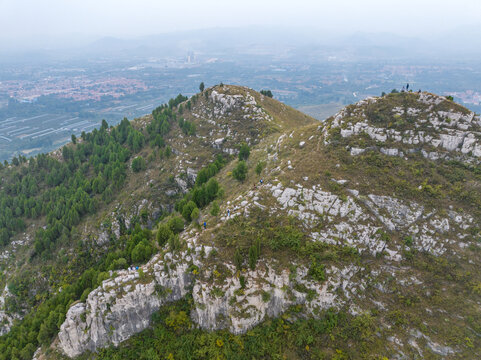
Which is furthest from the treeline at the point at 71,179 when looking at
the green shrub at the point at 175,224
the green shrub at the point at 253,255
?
the green shrub at the point at 253,255

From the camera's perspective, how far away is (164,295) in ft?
119

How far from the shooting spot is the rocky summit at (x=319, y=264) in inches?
1233

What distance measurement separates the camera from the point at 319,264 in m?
34.2

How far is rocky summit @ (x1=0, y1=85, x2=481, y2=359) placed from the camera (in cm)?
3133

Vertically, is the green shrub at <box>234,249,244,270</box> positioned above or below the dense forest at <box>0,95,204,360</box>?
above

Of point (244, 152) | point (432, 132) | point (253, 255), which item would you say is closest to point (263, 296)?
point (253, 255)

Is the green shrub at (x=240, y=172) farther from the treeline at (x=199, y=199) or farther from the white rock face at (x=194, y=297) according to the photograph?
the white rock face at (x=194, y=297)

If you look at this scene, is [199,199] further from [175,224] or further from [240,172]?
[240,172]

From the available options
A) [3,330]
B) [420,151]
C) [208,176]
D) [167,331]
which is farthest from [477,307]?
[3,330]

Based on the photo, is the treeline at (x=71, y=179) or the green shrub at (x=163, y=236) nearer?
the green shrub at (x=163, y=236)

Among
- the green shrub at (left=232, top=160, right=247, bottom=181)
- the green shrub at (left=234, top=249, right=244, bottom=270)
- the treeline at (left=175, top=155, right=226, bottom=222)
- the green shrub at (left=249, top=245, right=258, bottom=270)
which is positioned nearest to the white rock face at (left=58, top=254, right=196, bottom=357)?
the green shrub at (left=234, top=249, right=244, bottom=270)

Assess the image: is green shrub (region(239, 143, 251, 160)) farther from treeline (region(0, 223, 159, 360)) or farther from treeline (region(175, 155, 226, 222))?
treeline (region(0, 223, 159, 360))

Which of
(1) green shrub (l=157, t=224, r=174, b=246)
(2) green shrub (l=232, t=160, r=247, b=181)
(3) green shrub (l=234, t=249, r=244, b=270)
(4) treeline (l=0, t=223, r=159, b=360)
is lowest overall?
(4) treeline (l=0, t=223, r=159, b=360)

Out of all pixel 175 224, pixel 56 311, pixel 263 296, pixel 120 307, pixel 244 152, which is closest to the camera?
pixel 263 296
